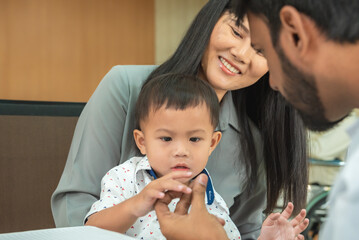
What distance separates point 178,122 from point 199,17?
0.42 metres

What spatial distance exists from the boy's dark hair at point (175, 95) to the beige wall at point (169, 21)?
3.07 metres

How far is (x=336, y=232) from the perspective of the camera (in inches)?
21.5

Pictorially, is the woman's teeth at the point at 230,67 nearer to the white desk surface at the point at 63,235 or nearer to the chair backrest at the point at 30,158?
the chair backrest at the point at 30,158

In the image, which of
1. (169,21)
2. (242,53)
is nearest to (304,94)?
(242,53)

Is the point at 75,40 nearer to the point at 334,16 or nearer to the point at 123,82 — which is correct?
the point at 123,82

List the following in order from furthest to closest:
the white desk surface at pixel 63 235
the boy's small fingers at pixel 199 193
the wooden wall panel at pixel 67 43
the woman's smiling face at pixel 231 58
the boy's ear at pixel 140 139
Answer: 1. the wooden wall panel at pixel 67 43
2. the woman's smiling face at pixel 231 58
3. the boy's ear at pixel 140 139
4. the boy's small fingers at pixel 199 193
5. the white desk surface at pixel 63 235

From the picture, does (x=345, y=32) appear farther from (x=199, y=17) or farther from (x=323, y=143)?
(x=323, y=143)

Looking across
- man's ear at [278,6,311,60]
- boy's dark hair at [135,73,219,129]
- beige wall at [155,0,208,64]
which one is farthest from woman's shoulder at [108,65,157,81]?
beige wall at [155,0,208,64]

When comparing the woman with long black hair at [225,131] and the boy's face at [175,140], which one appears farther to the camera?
the woman with long black hair at [225,131]

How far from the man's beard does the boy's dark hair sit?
420mm

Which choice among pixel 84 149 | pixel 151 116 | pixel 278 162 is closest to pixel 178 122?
pixel 151 116

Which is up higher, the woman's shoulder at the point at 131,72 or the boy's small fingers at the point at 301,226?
the woman's shoulder at the point at 131,72

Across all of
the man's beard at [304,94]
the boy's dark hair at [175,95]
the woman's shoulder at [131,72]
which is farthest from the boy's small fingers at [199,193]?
the woman's shoulder at [131,72]

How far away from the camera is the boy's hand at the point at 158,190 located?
3.22 feet
